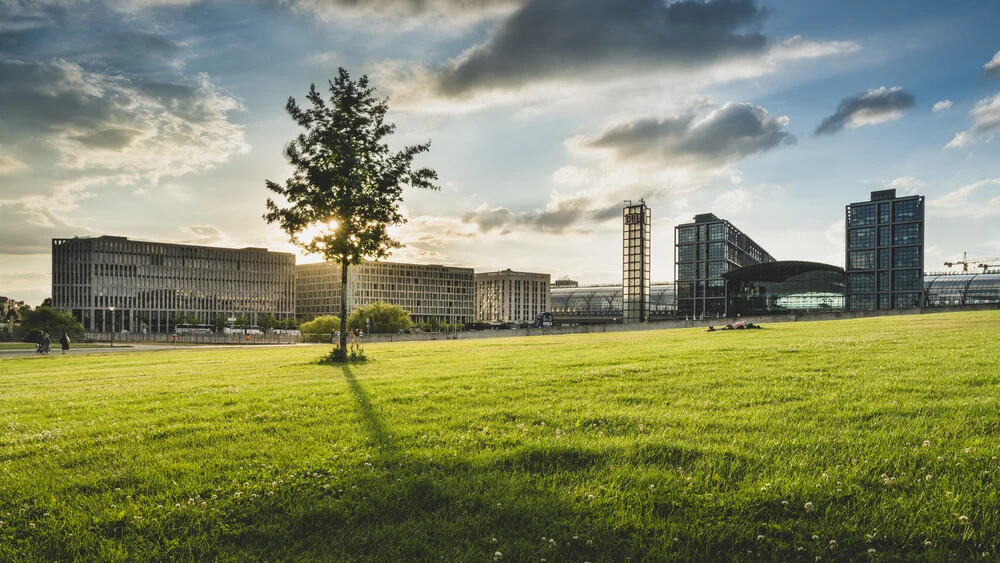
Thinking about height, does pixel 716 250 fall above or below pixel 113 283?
above

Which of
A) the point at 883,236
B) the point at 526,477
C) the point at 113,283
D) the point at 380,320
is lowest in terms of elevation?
the point at 380,320

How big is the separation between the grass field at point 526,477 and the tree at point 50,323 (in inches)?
3903

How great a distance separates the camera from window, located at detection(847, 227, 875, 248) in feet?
511

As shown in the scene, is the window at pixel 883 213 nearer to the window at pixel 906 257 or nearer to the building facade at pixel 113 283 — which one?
the window at pixel 906 257

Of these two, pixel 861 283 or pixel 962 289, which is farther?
pixel 861 283

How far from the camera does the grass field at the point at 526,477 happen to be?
18.4ft

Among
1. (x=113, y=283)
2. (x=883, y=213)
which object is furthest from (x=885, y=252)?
(x=113, y=283)

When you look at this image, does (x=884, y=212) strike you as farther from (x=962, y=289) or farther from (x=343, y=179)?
(x=343, y=179)

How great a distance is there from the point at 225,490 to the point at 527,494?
12.0ft

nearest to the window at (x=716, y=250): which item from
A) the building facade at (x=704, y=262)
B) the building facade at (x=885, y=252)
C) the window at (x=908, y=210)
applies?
the building facade at (x=704, y=262)

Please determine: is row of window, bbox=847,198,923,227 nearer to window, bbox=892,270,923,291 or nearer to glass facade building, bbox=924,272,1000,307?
window, bbox=892,270,923,291

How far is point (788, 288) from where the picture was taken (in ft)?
462

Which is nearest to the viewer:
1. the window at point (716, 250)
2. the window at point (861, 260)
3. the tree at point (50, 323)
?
the tree at point (50, 323)

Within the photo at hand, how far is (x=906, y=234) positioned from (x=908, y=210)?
20.8 ft
